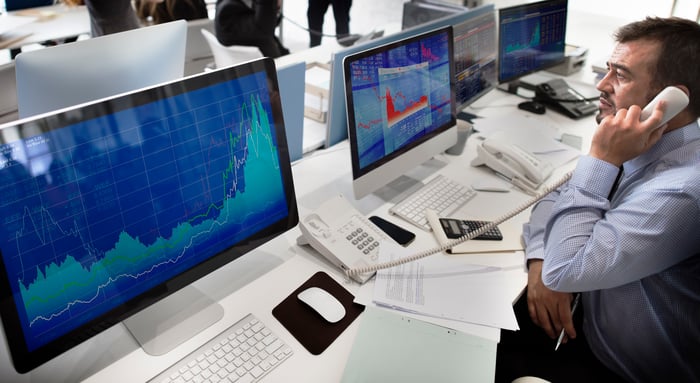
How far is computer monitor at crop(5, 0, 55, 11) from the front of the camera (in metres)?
3.99

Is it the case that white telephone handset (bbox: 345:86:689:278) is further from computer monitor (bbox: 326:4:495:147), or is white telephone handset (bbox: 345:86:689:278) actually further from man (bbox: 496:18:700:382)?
computer monitor (bbox: 326:4:495:147)

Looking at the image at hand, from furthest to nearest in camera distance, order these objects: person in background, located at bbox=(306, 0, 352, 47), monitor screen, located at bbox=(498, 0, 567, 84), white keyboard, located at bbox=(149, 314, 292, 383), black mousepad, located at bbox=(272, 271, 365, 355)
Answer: person in background, located at bbox=(306, 0, 352, 47)
monitor screen, located at bbox=(498, 0, 567, 84)
black mousepad, located at bbox=(272, 271, 365, 355)
white keyboard, located at bbox=(149, 314, 292, 383)

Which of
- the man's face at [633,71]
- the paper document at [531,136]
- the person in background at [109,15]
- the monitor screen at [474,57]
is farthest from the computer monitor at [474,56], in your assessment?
the person in background at [109,15]

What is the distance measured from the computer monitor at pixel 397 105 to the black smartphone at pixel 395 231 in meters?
0.10

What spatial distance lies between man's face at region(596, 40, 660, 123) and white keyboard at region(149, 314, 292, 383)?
119 cm

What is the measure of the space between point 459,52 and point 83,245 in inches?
62.0

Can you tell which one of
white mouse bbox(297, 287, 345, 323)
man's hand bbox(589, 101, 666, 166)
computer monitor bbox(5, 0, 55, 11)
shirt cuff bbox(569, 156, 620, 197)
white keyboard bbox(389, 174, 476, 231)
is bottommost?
white keyboard bbox(389, 174, 476, 231)

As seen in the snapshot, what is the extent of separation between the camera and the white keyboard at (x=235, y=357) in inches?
39.2

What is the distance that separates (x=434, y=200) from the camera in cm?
165

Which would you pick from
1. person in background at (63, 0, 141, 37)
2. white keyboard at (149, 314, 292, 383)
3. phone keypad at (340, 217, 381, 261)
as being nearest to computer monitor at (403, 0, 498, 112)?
phone keypad at (340, 217, 381, 261)

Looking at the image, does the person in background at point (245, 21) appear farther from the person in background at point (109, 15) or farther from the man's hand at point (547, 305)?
the man's hand at point (547, 305)

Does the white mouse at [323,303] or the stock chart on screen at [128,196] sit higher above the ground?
the stock chart on screen at [128,196]

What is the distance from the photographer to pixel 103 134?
88cm

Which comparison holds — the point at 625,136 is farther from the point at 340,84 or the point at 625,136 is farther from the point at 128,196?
the point at 128,196
